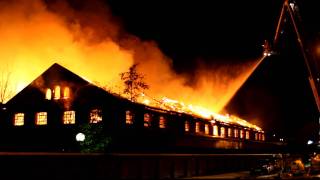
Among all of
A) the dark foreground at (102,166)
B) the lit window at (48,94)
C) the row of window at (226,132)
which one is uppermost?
the lit window at (48,94)

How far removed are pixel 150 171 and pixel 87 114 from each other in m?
11.0

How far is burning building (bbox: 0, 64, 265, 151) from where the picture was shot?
3909cm

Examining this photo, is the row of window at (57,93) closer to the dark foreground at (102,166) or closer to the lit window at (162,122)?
the lit window at (162,122)

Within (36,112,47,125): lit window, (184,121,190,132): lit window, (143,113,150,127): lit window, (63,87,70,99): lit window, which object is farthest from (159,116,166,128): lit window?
(36,112,47,125): lit window

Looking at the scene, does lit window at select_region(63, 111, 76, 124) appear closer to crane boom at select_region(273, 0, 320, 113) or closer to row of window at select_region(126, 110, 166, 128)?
row of window at select_region(126, 110, 166, 128)

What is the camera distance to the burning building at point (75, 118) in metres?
39.1

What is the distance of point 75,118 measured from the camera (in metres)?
40.4

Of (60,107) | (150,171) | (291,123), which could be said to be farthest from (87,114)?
(291,123)

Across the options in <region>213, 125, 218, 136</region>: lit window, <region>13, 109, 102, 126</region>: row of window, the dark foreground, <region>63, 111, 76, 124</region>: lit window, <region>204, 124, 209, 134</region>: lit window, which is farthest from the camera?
<region>213, 125, 218, 136</region>: lit window

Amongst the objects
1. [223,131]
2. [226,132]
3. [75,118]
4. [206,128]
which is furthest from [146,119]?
[226,132]

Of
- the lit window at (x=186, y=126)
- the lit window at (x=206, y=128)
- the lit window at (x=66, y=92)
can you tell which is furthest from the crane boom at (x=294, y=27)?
the lit window at (x=66, y=92)

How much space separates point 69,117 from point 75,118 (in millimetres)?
799

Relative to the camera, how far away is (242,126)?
201 ft

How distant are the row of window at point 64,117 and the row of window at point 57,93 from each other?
1463 mm
